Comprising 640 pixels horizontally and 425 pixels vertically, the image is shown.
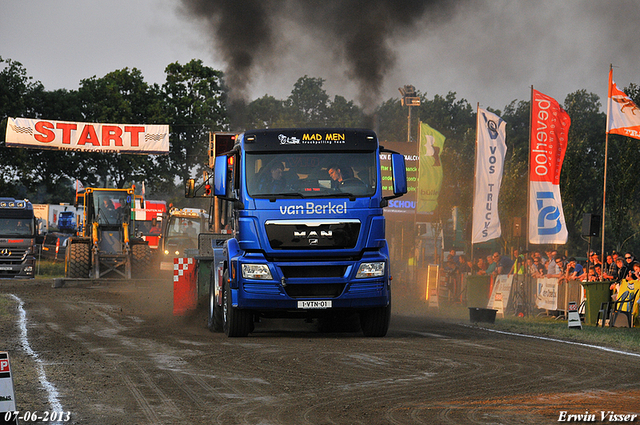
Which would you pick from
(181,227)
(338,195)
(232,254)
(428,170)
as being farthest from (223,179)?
(428,170)

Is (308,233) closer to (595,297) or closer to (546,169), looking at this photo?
(595,297)

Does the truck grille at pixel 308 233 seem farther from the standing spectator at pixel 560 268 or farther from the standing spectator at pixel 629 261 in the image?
the standing spectator at pixel 560 268

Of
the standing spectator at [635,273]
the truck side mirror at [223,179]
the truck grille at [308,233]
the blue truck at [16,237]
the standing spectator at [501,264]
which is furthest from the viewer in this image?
the blue truck at [16,237]

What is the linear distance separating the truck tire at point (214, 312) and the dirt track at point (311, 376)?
28 cm

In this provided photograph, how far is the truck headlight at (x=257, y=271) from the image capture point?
39.4 ft

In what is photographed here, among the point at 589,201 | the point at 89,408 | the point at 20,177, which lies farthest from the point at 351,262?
the point at 589,201

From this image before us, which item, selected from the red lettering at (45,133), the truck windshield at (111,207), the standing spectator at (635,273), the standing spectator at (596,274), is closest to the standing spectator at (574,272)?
the standing spectator at (596,274)

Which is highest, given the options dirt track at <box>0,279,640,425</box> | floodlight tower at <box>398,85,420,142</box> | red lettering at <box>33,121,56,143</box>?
floodlight tower at <box>398,85,420,142</box>

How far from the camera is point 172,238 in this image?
30.6m

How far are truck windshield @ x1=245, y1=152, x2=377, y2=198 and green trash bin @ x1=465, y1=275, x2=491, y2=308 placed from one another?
11931 millimetres

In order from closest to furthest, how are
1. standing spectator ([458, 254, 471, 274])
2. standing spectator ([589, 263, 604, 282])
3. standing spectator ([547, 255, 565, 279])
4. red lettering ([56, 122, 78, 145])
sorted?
1. standing spectator ([589, 263, 604, 282])
2. standing spectator ([547, 255, 565, 279])
3. standing spectator ([458, 254, 471, 274])
4. red lettering ([56, 122, 78, 145])

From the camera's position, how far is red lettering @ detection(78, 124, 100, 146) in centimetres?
3553

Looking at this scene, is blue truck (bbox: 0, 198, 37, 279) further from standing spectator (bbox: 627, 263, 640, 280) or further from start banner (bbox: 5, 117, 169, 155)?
standing spectator (bbox: 627, 263, 640, 280)

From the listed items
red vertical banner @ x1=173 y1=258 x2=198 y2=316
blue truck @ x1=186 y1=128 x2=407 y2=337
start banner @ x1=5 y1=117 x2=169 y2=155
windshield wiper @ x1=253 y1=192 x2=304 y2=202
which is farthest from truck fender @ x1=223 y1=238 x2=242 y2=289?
start banner @ x1=5 y1=117 x2=169 y2=155
